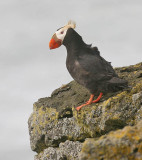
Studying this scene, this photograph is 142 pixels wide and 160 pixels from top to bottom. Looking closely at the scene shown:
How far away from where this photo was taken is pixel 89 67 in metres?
8.44

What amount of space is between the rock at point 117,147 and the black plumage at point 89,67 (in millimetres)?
4096

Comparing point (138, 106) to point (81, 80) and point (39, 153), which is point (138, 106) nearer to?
point (81, 80)

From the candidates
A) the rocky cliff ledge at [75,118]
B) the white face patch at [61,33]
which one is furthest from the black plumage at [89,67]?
the rocky cliff ledge at [75,118]

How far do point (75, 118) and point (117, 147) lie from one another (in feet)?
15.7

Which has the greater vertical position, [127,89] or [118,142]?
[127,89]

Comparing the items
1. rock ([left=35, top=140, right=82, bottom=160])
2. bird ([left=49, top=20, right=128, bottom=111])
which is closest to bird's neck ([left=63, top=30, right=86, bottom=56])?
bird ([left=49, top=20, right=128, bottom=111])

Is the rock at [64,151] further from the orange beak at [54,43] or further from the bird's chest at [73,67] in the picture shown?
the orange beak at [54,43]

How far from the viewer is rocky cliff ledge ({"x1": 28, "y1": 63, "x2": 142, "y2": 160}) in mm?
7664

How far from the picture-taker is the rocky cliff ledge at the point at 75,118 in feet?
25.1

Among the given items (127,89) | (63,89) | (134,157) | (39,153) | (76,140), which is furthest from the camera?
(63,89)

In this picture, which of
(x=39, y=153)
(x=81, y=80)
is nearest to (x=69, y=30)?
(x=81, y=80)

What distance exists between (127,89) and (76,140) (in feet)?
7.34

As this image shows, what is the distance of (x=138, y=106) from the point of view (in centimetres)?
750

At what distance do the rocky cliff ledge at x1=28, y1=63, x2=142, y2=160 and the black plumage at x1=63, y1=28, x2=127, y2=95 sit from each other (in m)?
0.36
